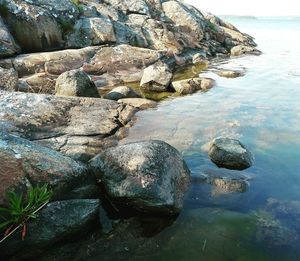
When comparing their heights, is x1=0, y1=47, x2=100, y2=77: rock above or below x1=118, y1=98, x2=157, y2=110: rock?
above

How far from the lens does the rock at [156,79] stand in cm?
1402

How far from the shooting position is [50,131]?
25.9ft

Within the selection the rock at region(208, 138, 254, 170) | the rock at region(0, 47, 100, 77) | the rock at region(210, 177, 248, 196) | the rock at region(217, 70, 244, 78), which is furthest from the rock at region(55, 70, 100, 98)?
the rock at region(217, 70, 244, 78)

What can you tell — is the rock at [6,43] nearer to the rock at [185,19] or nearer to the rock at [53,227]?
the rock at [53,227]

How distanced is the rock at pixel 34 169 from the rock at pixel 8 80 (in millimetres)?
5999

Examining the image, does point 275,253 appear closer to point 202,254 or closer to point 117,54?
point 202,254

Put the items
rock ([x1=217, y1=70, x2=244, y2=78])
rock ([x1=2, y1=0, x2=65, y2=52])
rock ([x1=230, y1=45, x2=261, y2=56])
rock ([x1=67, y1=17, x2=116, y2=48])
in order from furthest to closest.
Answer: rock ([x1=230, y1=45, x2=261, y2=56]) < rock ([x1=67, y1=17, x2=116, y2=48]) < rock ([x1=217, y1=70, x2=244, y2=78]) < rock ([x1=2, y1=0, x2=65, y2=52])

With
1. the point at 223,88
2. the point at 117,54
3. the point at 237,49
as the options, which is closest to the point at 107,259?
the point at 223,88

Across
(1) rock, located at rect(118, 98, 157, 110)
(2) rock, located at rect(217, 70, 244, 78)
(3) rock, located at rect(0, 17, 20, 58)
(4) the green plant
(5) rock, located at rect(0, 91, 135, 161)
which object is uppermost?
(3) rock, located at rect(0, 17, 20, 58)

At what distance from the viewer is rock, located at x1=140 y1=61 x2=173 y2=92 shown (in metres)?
14.0

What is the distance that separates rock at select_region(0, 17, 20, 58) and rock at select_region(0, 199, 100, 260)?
11.9 metres

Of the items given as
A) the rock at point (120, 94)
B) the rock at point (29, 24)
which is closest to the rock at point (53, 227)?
the rock at point (120, 94)

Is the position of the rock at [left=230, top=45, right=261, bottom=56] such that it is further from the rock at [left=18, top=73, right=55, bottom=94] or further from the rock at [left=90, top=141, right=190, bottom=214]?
the rock at [left=90, top=141, right=190, bottom=214]

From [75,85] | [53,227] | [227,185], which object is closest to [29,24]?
[75,85]
